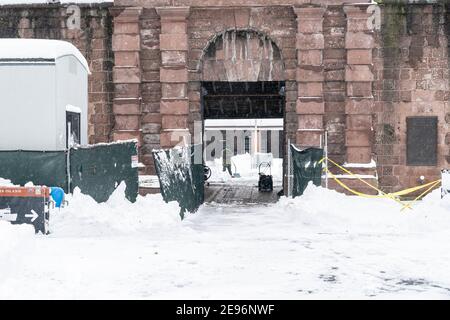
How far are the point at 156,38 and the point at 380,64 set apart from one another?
6461 mm

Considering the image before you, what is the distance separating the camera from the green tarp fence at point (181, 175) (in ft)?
39.0

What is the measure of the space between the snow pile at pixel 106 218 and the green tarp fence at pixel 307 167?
4.04 metres

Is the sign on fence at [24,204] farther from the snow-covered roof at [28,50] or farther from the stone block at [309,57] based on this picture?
the stone block at [309,57]

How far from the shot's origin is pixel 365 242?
1049cm

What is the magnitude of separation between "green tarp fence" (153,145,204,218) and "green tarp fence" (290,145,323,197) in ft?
8.53

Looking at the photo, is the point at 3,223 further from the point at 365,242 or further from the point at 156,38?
the point at 156,38

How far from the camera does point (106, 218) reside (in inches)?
448

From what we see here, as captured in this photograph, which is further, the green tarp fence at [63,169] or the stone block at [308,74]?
the stone block at [308,74]

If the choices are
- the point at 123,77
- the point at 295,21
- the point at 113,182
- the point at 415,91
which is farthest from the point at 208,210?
the point at 415,91

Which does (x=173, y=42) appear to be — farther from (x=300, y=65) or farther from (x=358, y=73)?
(x=358, y=73)

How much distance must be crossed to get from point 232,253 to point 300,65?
8808 millimetres

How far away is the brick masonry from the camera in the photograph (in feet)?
55.7

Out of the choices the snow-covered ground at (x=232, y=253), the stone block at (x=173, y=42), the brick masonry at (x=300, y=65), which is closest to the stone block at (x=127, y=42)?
the brick masonry at (x=300, y=65)

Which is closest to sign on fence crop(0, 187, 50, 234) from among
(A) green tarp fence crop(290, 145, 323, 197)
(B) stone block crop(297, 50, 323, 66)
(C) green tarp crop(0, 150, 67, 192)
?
(C) green tarp crop(0, 150, 67, 192)
